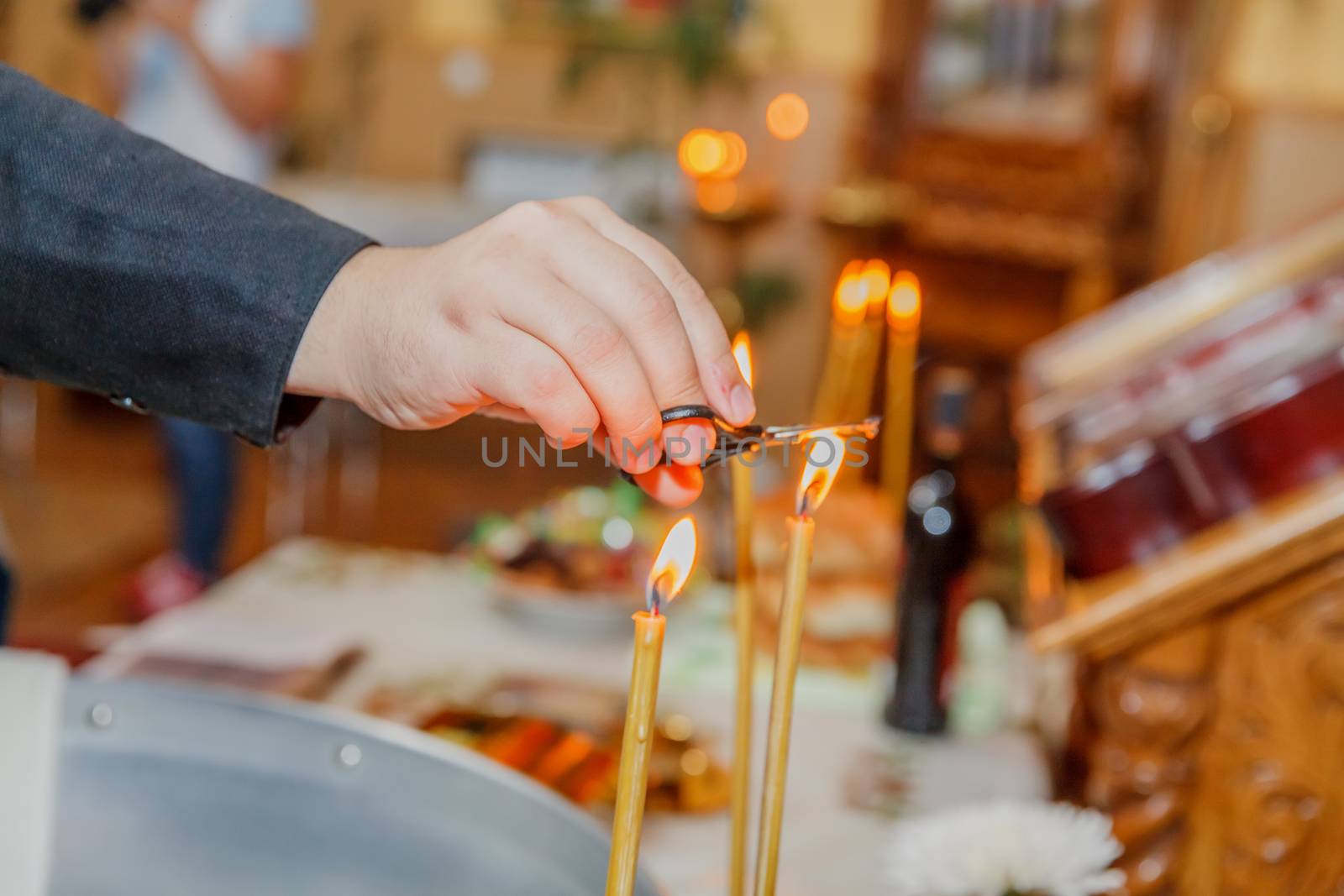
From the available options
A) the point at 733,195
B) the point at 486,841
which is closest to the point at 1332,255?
the point at 486,841

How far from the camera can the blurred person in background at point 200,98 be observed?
3.38 meters

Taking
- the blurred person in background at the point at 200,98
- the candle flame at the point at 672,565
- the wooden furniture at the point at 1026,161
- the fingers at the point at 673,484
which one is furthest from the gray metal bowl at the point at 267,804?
the wooden furniture at the point at 1026,161

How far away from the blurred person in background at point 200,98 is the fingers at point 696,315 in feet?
9.76

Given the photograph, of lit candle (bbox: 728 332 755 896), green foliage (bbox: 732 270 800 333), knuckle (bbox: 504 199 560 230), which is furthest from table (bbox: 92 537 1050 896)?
green foliage (bbox: 732 270 800 333)

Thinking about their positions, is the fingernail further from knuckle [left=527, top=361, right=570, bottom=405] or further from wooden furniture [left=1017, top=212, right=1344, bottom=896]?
wooden furniture [left=1017, top=212, right=1344, bottom=896]

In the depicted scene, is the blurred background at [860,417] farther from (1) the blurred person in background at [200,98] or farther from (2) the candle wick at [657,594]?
(2) the candle wick at [657,594]

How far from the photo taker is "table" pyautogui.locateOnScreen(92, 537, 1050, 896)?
1.09 metres

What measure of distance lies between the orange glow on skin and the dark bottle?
454cm

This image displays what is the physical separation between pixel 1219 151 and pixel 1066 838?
16.0ft

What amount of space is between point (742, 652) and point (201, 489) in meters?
3.17

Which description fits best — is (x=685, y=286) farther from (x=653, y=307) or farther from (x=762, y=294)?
(x=762, y=294)

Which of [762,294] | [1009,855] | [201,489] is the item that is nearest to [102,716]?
[1009,855]

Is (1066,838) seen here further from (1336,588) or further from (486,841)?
(1336,588)

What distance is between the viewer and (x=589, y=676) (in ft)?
4.86
